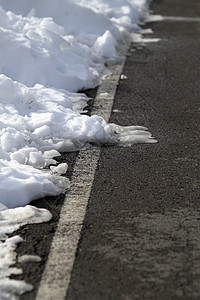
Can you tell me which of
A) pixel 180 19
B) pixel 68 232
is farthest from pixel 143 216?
pixel 180 19

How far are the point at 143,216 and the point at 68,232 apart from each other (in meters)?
0.44

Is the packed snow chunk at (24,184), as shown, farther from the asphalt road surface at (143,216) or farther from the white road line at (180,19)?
the white road line at (180,19)

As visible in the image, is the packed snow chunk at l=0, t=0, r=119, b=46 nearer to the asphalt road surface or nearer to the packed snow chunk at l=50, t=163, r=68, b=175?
the asphalt road surface

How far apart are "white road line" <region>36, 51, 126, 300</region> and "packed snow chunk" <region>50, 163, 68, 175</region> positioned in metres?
0.06

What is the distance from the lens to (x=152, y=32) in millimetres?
10227

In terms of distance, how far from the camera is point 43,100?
5953 mm

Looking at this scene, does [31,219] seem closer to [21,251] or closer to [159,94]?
[21,251]

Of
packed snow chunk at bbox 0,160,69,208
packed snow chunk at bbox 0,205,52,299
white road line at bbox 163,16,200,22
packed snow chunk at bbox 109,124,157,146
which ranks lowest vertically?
white road line at bbox 163,16,200,22

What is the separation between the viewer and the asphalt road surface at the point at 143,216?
3.27 metres

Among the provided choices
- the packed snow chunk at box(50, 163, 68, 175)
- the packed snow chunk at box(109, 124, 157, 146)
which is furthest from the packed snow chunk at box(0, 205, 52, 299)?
the packed snow chunk at box(109, 124, 157, 146)

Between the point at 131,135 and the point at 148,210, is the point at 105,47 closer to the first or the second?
the point at 131,135

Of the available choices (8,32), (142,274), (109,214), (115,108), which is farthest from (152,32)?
(142,274)

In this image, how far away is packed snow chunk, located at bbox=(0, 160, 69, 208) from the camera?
412 cm

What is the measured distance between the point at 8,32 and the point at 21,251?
3.90m
